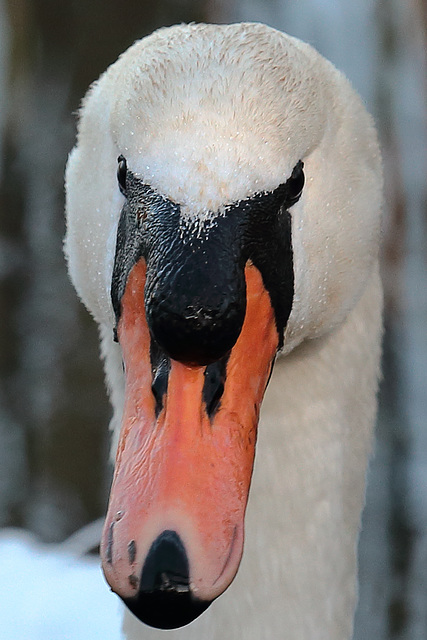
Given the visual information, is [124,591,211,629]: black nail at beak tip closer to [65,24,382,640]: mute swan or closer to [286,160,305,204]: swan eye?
[65,24,382,640]: mute swan

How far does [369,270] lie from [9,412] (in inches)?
136

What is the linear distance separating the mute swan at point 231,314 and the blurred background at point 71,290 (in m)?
1.41

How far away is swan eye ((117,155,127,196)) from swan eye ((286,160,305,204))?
239mm

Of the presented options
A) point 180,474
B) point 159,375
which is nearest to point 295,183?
point 159,375

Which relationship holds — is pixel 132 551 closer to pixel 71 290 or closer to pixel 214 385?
pixel 214 385

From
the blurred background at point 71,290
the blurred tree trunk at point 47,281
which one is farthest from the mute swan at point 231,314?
the blurred tree trunk at point 47,281

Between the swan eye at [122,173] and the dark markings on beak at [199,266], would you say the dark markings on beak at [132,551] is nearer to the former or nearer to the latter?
the dark markings on beak at [199,266]

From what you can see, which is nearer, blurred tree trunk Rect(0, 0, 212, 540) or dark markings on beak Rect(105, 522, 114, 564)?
dark markings on beak Rect(105, 522, 114, 564)

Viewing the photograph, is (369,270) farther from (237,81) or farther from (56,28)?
(56,28)

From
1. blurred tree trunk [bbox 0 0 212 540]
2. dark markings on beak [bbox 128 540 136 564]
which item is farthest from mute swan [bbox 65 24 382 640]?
blurred tree trunk [bbox 0 0 212 540]

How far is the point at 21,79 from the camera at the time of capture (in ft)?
20.0

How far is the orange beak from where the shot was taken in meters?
1.29

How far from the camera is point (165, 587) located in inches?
50.0

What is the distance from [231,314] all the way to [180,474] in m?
0.21
